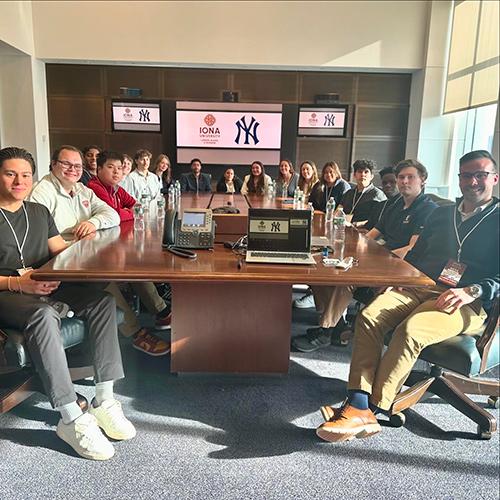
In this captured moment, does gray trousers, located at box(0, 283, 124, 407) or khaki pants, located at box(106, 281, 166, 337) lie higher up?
gray trousers, located at box(0, 283, 124, 407)

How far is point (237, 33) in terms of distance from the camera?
22.7 ft

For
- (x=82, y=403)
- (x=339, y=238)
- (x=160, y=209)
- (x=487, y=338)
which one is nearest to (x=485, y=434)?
(x=487, y=338)

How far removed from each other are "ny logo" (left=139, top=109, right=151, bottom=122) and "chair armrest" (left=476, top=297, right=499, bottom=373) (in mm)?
6927

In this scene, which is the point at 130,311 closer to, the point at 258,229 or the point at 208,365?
the point at 208,365

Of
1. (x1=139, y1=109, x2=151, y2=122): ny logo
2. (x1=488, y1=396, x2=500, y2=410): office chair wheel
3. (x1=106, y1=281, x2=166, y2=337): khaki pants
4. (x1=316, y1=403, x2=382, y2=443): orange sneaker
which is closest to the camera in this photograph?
(x1=316, y1=403, x2=382, y2=443): orange sneaker

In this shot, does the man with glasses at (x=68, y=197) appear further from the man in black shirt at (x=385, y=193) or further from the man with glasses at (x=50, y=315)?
the man in black shirt at (x=385, y=193)

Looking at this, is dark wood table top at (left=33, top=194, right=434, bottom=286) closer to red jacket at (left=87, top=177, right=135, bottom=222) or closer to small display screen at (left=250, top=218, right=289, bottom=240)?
small display screen at (left=250, top=218, right=289, bottom=240)

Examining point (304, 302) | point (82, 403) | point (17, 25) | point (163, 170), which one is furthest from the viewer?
point (163, 170)

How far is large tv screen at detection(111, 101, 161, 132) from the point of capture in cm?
764

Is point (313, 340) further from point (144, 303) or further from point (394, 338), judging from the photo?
point (144, 303)

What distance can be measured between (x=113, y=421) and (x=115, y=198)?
1599 millimetres

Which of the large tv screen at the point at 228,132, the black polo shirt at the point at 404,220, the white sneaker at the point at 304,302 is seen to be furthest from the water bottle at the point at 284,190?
the black polo shirt at the point at 404,220

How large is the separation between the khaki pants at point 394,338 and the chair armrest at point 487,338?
0.32 feet

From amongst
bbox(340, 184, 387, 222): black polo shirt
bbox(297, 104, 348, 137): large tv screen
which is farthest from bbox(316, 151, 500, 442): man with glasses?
bbox(297, 104, 348, 137): large tv screen
